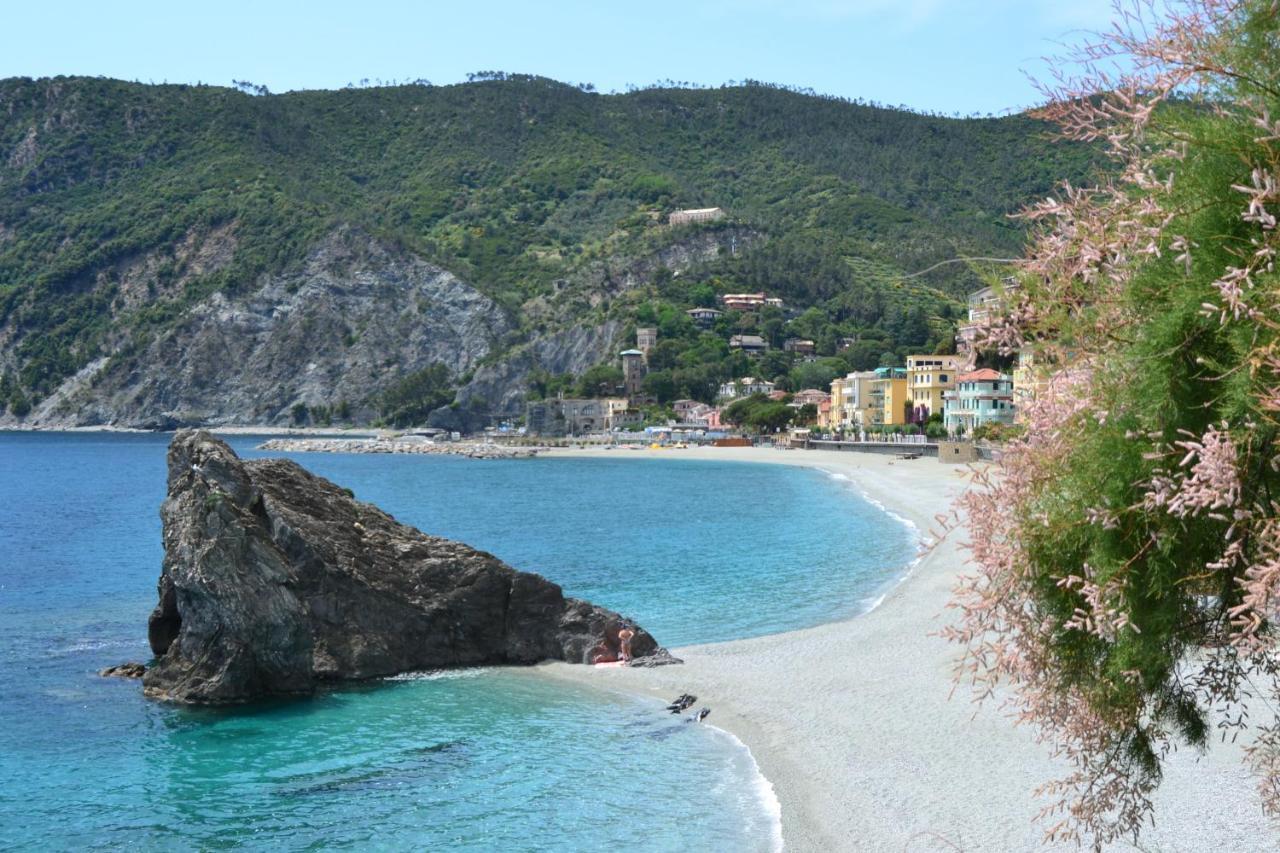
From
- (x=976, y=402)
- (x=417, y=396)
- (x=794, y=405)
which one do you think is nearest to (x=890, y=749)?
(x=976, y=402)

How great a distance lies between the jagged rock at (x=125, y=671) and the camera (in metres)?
22.4

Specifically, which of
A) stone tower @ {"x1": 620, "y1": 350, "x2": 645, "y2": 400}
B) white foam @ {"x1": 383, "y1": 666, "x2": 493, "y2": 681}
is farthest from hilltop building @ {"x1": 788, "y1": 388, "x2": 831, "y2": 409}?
white foam @ {"x1": 383, "y1": 666, "x2": 493, "y2": 681}

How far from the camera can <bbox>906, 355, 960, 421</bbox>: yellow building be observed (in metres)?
113

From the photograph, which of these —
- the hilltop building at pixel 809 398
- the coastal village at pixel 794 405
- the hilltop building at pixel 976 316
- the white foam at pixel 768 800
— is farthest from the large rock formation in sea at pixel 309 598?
the hilltop building at pixel 809 398

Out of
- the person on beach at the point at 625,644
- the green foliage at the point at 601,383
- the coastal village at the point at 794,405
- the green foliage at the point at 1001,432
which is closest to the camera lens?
the green foliage at the point at 1001,432

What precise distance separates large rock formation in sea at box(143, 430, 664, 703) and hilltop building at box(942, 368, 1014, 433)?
56721 millimetres

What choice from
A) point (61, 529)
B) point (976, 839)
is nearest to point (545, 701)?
point (976, 839)

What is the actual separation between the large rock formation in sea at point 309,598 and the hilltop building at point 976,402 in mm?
56721

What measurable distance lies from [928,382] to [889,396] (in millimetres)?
10124

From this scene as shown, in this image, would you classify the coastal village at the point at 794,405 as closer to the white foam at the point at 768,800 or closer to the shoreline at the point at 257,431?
the shoreline at the point at 257,431

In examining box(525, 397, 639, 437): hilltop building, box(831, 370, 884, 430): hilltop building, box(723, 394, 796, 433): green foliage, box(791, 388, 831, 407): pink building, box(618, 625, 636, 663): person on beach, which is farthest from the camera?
box(525, 397, 639, 437): hilltop building

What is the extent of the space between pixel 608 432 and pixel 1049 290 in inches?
6410

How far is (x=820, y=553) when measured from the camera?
4184 centimetres

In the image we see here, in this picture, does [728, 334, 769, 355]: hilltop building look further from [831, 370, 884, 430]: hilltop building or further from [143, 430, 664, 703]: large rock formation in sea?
[143, 430, 664, 703]: large rock formation in sea
